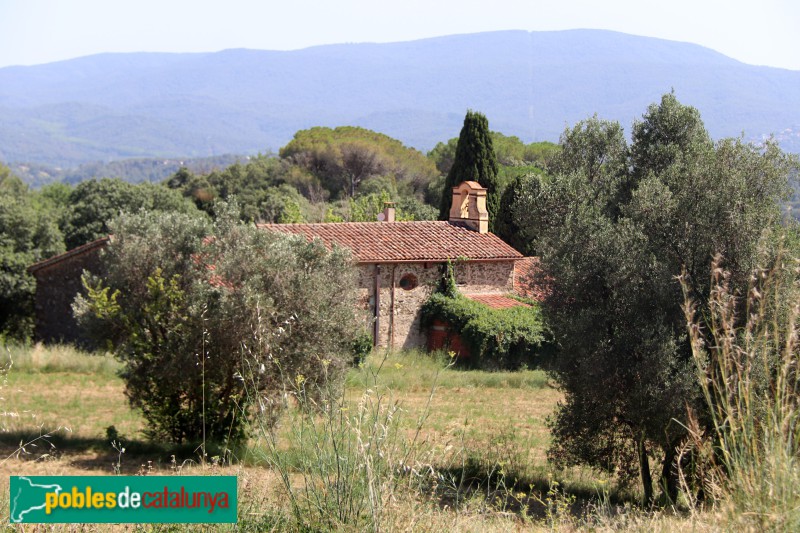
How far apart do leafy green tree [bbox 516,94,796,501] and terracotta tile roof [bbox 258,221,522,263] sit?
15115mm

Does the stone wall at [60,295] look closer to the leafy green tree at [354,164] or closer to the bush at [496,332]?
the bush at [496,332]

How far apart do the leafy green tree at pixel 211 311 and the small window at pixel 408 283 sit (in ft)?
44.2

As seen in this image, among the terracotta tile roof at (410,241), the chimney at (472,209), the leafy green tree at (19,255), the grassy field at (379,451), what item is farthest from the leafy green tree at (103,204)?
the grassy field at (379,451)

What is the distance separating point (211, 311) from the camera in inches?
547

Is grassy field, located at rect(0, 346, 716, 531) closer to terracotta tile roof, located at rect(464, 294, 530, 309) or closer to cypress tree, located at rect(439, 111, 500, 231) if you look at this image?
terracotta tile roof, located at rect(464, 294, 530, 309)

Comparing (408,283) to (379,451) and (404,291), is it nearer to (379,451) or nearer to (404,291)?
(404,291)

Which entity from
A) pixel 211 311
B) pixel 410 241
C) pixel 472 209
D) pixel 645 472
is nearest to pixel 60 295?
pixel 410 241

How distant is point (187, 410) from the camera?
1509 centimetres

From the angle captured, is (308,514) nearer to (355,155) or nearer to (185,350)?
(185,350)

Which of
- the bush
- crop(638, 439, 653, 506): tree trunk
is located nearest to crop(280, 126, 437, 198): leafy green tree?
the bush

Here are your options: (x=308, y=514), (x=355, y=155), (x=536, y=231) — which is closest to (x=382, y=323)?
(x=536, y=231)

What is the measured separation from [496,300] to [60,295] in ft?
50.3

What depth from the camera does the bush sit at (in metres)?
27.2

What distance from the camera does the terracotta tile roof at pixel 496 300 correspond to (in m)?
29.0
